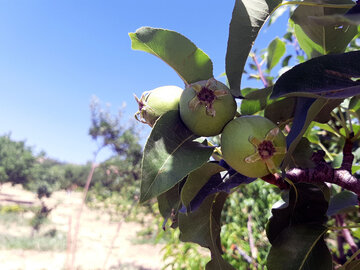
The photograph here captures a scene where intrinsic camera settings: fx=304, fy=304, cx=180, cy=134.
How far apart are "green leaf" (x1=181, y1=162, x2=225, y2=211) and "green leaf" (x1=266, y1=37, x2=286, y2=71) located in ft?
3.43

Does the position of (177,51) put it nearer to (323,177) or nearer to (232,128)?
(232,128)

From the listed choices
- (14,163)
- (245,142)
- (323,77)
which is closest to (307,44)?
(323,77)

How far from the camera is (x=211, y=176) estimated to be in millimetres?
651

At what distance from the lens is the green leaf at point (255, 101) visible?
0.69 metres

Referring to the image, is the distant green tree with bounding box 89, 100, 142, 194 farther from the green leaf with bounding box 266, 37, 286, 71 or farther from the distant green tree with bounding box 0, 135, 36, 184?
the green leaf with bounding box 266, 37, 286, 71

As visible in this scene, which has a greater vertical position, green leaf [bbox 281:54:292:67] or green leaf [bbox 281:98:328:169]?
green leaf [bbox 281:54:292:67]

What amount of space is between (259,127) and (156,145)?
0.18 metres

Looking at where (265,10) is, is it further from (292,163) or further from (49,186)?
(49,186)

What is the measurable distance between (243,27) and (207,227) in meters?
0.45

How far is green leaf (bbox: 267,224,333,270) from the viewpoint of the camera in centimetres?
62

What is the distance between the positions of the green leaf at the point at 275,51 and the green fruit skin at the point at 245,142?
1046 mm

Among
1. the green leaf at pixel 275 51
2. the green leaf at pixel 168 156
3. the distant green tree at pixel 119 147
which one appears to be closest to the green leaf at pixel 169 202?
the green leaf at pixel 168 156

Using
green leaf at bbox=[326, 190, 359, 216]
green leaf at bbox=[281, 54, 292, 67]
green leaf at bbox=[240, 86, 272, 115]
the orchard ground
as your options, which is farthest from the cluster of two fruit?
the orchard ground

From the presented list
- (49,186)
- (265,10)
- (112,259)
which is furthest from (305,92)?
(49,186)
